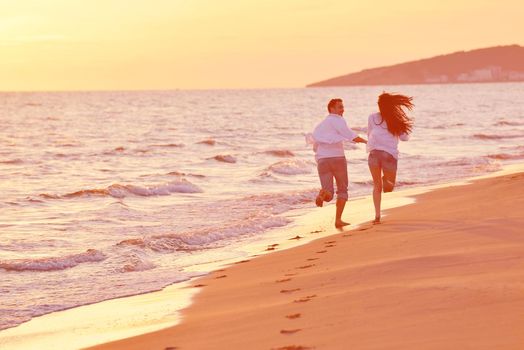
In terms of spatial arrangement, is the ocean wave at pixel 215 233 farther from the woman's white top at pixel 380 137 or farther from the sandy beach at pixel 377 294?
the woman's white top at pixel 380 137

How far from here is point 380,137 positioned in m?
12.6

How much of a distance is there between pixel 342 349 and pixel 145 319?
294cm

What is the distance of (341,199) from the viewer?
13289mm

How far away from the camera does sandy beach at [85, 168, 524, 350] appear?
591 cm

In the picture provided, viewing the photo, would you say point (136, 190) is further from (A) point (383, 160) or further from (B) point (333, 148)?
(A) point (383, 160)

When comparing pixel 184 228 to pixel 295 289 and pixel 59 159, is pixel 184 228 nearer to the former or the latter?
pixel 295 289

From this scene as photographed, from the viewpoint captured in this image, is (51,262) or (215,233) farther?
(215,233)

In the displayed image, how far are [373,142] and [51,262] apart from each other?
4.63 metres

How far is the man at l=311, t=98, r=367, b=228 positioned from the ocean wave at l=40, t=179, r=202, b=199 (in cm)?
964

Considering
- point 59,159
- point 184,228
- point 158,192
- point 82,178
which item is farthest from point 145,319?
point 59,159

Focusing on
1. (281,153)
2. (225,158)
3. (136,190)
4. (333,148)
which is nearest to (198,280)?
(333,148)

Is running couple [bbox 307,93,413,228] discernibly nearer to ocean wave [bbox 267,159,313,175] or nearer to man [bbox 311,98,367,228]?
man [bbox 311,98,367,228]

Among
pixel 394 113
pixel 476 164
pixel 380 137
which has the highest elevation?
pixel 394 113

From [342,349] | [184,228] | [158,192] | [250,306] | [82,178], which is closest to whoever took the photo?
[342,349]
